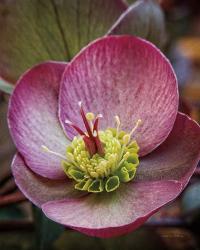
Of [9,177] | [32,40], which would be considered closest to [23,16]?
[32,40]

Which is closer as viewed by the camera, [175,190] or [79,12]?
[175,190]

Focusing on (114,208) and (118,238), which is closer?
(114,208)

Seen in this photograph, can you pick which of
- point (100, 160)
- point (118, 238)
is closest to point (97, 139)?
point (100, 160)

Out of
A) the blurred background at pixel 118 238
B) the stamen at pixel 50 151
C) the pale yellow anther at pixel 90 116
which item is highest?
the pale yellow anther at pixel 90 116

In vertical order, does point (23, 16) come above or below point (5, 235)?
above

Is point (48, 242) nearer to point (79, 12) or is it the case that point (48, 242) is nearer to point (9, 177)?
point (9, 177)

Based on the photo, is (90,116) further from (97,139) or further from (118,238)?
(118,238)

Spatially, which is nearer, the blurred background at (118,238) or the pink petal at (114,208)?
the pink petal at (114,208)
